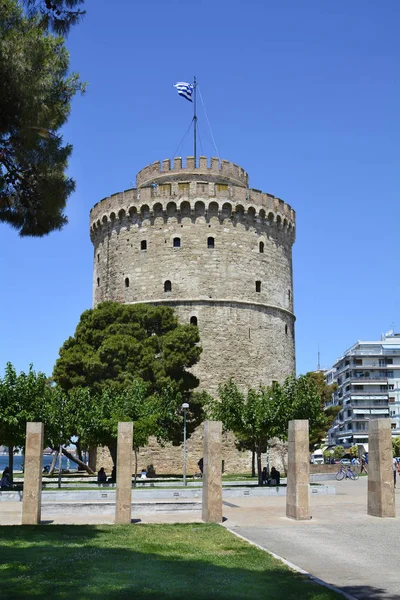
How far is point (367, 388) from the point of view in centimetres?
8425

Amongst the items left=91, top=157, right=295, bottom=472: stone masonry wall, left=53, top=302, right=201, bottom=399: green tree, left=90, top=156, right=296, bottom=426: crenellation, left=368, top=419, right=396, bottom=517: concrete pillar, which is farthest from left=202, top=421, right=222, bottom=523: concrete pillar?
left=90, top=156, right=296, bottom=426: crenellation

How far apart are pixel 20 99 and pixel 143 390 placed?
18.9m

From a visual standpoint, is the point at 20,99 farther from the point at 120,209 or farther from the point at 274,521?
the point at 120,209

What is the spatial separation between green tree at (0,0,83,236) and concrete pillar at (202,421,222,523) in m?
6.10

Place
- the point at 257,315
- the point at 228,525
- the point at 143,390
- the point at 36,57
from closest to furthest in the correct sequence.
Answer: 1. the point at 36,57
2. the point at 228,525
3. the point at 143,390
4. the point at 257,315

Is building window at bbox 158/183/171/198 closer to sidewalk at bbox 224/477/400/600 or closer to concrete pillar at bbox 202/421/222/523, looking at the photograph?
sidewalk at bbox 224/477/400/600

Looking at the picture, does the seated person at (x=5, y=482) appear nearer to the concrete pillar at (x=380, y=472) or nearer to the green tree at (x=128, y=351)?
the green tree at (x=128, y=351)

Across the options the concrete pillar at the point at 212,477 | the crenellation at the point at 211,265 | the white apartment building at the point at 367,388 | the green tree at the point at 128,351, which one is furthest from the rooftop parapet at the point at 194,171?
the white apartment building at the point at 367,388

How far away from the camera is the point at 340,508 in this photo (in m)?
17.6

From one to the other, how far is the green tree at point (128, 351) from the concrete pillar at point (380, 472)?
1670cm

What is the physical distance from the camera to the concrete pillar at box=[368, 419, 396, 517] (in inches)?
593

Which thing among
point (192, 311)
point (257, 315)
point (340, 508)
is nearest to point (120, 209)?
point (192, 311)

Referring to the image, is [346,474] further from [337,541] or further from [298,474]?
[337,541]

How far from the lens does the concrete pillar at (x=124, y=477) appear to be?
47.8 feet
